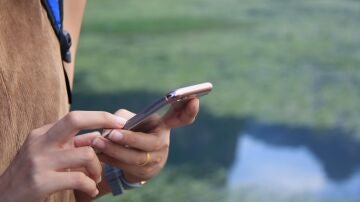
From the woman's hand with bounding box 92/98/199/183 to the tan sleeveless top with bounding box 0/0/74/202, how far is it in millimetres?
79

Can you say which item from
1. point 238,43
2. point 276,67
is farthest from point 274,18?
point 276,67

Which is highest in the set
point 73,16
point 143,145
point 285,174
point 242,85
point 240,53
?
point 143,145

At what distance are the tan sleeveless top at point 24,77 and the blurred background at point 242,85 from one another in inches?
64.0

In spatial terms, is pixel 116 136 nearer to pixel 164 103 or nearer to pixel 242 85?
pixel 164 103

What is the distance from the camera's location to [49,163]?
66 centimetres

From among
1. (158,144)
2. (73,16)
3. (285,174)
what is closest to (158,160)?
(158,144)

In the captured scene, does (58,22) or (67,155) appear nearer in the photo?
(67,155)

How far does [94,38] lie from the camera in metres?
4.24

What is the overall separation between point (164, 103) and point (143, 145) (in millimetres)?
58

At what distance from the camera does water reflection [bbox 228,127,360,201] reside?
2.66m

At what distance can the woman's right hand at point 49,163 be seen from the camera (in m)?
0.66

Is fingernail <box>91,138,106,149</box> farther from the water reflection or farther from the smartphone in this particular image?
the water reflection

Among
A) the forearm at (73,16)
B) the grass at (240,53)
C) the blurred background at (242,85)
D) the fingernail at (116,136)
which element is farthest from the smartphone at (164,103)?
the grass at (240,53)

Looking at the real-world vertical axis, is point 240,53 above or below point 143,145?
below
